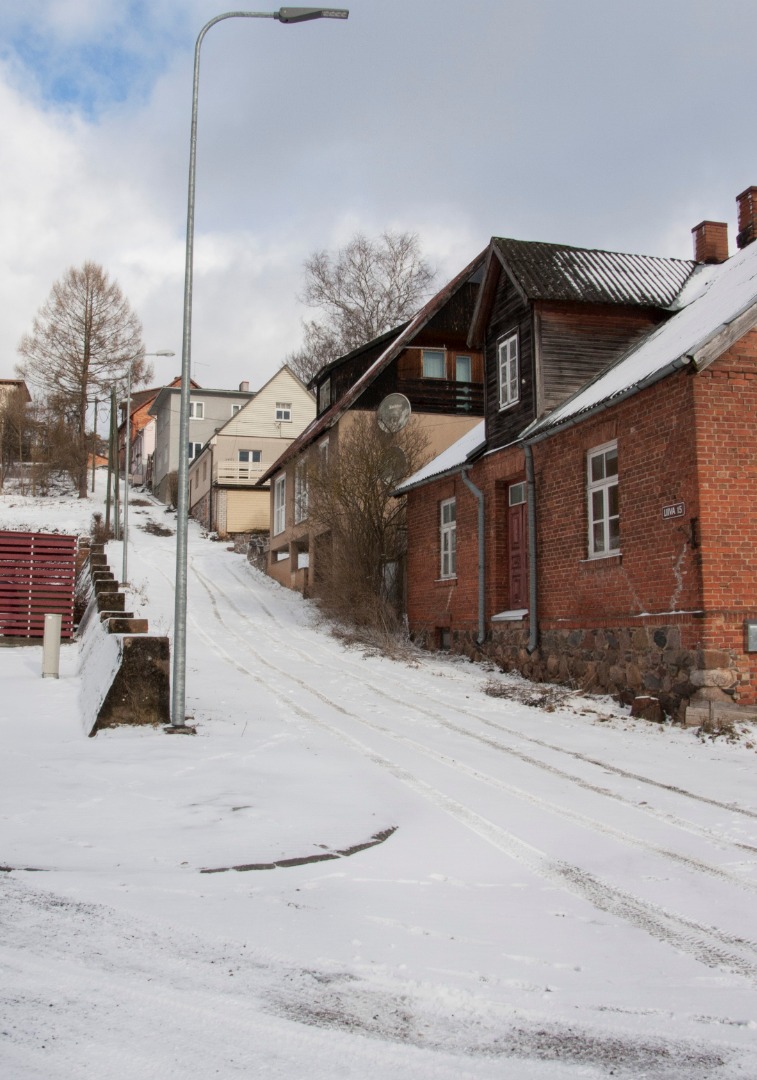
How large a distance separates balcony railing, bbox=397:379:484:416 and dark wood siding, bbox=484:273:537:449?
25.1ft

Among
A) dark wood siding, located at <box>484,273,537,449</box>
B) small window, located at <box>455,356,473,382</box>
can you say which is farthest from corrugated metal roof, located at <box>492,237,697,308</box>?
small window, located at <box>455,356,473,382</box>

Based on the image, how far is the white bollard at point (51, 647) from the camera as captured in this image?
1324cm

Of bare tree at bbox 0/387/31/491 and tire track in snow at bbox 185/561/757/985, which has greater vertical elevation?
bare tree at bbox 0/387/31/491

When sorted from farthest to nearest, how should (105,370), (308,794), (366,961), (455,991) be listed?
1. (105,370)
2. (308,794)
3. (366,961)
4. (455,991)

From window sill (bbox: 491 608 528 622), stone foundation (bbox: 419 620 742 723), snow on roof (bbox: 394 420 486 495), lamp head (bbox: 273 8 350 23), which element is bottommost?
stone foundation (bbox: 419 620 742 723)

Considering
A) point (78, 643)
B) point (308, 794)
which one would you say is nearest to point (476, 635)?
point (78, 643)

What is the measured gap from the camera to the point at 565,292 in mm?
15797

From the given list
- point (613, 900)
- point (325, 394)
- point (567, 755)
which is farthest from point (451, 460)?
point (613, 900)

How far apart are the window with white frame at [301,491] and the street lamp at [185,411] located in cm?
1365

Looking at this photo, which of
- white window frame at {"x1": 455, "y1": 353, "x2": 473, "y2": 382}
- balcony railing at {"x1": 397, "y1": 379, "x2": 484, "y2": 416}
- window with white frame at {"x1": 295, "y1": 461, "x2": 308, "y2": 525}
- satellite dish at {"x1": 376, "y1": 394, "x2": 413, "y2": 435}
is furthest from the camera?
white window frame at {"x1": 455, "y1": 353, "x2": 473, "y2": 382}

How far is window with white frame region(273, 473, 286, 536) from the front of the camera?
33.5 metres

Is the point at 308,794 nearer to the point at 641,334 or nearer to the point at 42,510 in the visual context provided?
the point at 641,334

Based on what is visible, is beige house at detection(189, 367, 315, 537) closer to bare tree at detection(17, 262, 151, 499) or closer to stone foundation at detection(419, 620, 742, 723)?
bare tree at detection(17, 262, 151, 499)

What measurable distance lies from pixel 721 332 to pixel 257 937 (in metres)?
9.44
